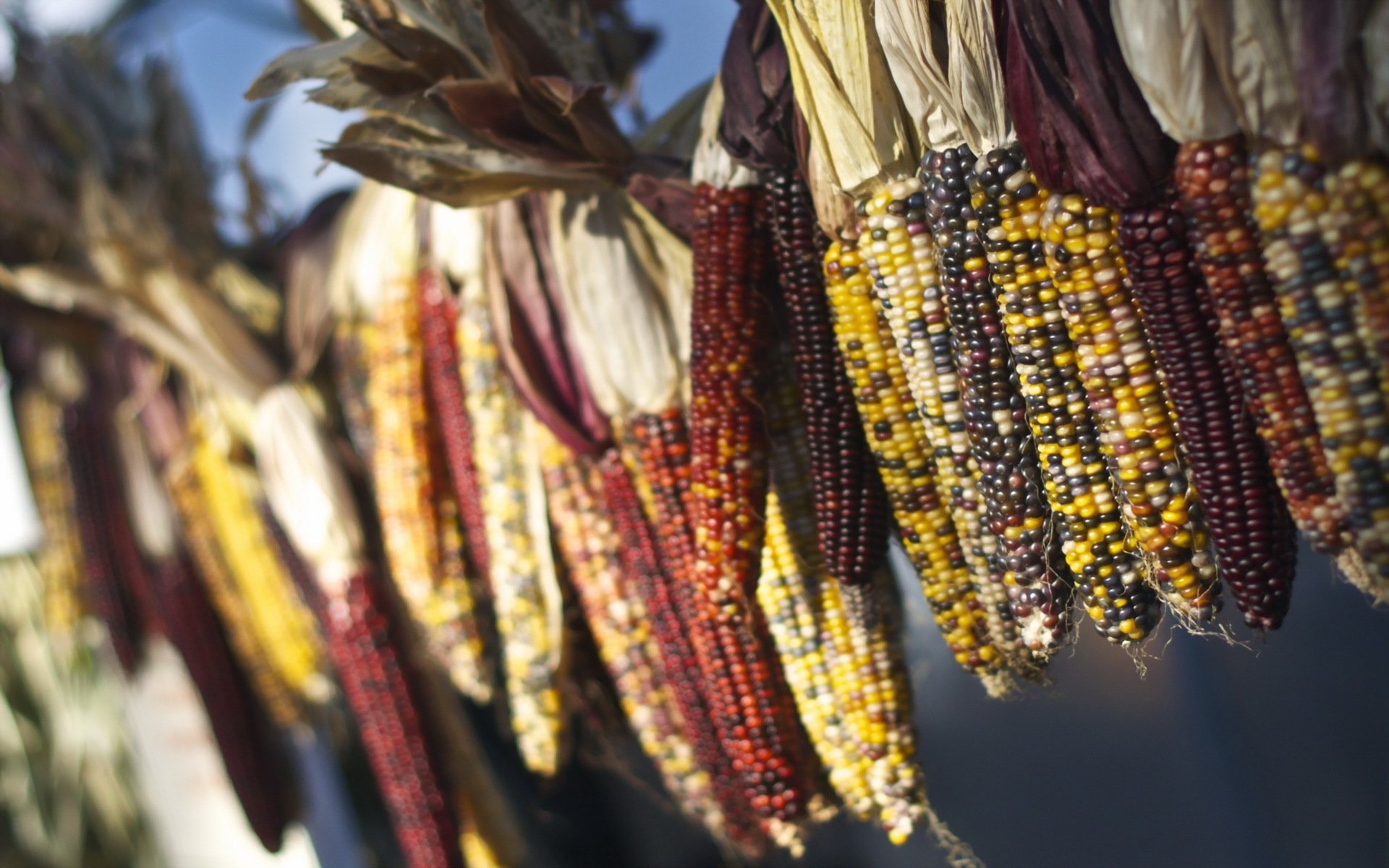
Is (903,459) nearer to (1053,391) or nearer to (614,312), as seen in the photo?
(1053,391)

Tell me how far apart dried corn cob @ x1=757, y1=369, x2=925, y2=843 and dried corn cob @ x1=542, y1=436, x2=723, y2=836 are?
37cm

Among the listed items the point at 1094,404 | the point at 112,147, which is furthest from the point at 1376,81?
the point at 112,147

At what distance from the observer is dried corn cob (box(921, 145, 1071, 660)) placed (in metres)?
1.12

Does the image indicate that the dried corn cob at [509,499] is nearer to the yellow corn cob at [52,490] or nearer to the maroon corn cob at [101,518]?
the maroon corn cob at [101,518]

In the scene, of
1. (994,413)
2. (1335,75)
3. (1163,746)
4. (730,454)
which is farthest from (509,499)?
(1335,75)

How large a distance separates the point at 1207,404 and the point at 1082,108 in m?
0.33

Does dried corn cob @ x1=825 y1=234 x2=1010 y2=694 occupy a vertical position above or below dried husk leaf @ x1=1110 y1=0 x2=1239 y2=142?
below

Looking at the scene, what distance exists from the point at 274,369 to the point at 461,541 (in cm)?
71

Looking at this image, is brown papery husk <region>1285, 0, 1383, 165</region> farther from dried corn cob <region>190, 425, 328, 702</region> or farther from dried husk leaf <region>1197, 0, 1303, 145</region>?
dried corn cob <region>190, 425, 328, 702</region>

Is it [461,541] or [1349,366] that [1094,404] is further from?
[461,541]

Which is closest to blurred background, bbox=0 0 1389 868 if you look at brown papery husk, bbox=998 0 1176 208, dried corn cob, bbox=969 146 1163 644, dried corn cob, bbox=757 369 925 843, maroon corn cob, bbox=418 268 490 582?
dried corn cob, bbox=757 369 925 843

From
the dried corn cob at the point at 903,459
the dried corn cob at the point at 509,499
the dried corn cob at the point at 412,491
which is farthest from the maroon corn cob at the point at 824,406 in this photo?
the dried corn cob at the point at 412,491

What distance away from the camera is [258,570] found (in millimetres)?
2672

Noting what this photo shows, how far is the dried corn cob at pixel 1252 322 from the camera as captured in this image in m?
0.92
